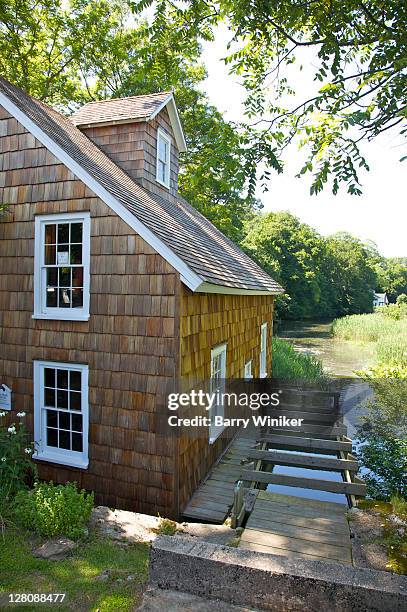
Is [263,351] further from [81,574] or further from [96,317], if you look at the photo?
[81,574]

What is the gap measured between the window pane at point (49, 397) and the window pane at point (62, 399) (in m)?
0.14

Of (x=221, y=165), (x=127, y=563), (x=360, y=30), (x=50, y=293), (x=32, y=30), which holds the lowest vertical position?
(x=127, y=563)

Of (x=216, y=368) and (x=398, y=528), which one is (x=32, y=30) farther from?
(x=398, y=528)

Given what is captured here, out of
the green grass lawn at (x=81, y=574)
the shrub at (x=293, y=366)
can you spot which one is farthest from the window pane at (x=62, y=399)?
the shrub at (x=293, y=366)

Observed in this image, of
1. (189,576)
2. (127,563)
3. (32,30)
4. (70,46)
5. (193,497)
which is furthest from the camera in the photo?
(70,46)

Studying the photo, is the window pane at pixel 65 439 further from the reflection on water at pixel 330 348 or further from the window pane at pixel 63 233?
the reflection on water at pixel 330 348

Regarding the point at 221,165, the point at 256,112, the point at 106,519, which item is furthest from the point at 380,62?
the point at 106,519

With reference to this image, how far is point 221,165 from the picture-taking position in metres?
5.03

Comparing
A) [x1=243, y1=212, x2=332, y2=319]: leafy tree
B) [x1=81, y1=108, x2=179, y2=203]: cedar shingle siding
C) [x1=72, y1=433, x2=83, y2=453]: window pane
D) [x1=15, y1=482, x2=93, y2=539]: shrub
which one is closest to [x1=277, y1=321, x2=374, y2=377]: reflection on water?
[x1=243, y1=212, x2=332, y2=319]: leafy tree

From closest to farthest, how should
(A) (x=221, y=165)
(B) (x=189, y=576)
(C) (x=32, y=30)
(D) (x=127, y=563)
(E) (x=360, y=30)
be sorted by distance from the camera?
1. (B) (x=189, y=576)
2. (D) (x=127, y=563)
3. (E) (x=360, y=30)
4. (A) (x=221, y=165)
5. (C) (x=32, y=30)

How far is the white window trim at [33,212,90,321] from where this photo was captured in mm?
6887

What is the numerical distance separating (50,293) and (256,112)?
4635 mm

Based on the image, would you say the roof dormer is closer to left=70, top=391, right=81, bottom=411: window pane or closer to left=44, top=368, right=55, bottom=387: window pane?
left=44, top=368, right=55, bottom=387: window pane

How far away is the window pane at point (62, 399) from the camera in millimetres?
7219
